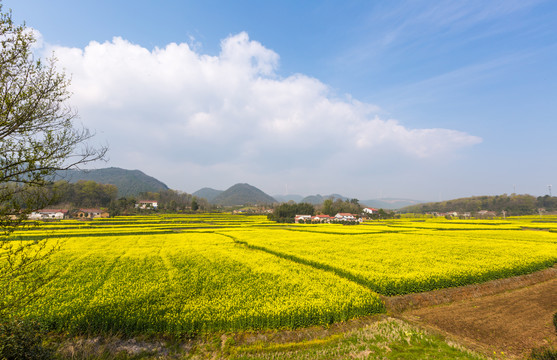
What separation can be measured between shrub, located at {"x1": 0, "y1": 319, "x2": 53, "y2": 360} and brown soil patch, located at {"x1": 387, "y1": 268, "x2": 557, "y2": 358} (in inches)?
600

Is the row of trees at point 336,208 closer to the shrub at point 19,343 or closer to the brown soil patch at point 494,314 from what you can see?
the brown soil patch at point 494,314

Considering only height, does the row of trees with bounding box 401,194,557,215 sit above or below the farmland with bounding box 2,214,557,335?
above

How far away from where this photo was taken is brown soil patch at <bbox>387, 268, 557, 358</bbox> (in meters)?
10.4

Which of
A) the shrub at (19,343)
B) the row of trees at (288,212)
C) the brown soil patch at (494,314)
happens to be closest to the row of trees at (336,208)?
the row of trees at (288,212)

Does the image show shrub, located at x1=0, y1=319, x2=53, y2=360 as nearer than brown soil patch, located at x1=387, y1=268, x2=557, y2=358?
Yes

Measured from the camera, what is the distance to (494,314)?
12898 millimetres

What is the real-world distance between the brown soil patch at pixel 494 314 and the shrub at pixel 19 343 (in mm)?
15240

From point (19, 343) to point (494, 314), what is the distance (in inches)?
795

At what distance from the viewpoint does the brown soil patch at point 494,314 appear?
34.1 ft

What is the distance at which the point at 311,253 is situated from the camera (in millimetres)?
25594

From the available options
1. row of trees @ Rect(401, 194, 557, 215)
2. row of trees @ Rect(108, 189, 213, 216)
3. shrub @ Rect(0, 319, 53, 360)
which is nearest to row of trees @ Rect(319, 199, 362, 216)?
row of trees @ Rect(108, 189, 213, 216)

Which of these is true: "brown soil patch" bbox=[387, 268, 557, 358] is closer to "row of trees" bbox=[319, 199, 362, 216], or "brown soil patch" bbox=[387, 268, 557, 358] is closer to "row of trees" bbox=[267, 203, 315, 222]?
"row of trees" bbox=[267, 203, 315, 222]

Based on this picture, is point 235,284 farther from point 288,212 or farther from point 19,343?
point 288,212

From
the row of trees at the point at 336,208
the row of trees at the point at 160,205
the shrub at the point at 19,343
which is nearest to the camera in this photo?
the shrub at the point at 19,343
